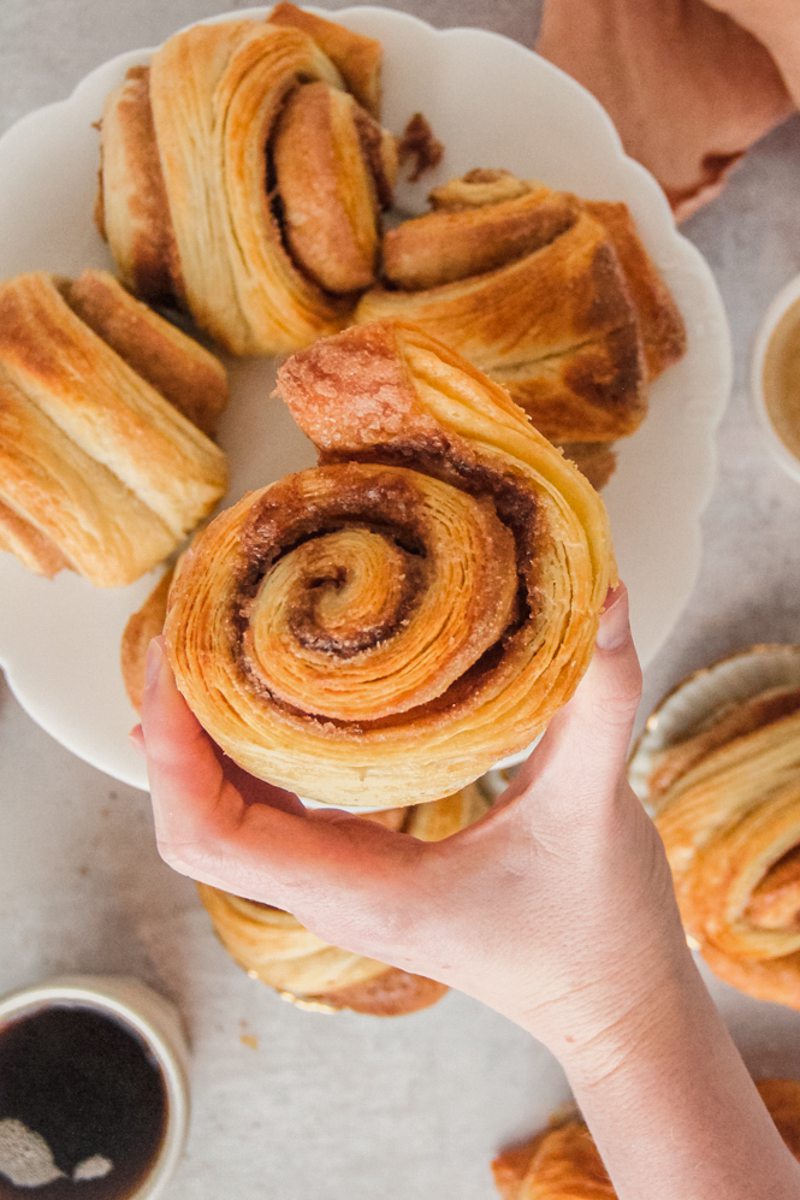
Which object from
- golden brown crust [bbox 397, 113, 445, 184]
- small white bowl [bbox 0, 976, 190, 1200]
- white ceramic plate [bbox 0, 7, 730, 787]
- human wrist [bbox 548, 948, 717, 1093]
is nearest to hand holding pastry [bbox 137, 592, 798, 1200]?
human wrist [bbox 548, 948, 717, 1093]

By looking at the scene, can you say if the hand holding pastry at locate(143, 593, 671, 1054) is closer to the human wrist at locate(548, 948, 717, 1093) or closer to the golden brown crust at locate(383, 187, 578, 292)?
the human wrist at locate(548, 948, 717, 1093)

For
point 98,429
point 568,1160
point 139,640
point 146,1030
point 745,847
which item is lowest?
point 568,1160

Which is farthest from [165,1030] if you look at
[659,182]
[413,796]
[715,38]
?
[715,38]

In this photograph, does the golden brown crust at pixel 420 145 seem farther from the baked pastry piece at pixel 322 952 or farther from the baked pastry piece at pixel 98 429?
the baked pastry piece at pixel 322 952

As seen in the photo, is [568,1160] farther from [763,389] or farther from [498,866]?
[763,389]

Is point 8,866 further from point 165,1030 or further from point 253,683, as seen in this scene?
point 253,683

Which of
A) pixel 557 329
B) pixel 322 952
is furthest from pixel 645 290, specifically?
pixel 322 952
